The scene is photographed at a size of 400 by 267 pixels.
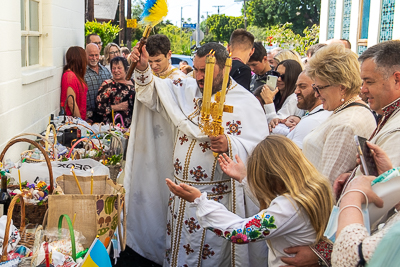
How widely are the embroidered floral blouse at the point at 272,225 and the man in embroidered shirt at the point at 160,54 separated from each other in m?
3.25

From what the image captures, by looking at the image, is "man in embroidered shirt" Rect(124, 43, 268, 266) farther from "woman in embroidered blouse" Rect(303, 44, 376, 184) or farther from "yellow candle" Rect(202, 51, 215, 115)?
"woman in embroidered blouse" Rect(303, 44, 376, 184)

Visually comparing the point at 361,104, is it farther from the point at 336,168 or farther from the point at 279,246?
the point at 279,246

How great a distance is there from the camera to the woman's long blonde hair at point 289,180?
218 centimetres

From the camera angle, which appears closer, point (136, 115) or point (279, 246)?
point (279, 246)

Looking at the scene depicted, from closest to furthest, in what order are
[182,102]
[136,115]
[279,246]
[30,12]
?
[279,246], [182,102], [136,115], [30,12]

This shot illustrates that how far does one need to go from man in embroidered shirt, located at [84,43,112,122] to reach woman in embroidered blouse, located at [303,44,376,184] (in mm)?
3944

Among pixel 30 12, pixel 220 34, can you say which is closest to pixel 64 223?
pixel 30 12

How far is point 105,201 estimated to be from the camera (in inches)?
105

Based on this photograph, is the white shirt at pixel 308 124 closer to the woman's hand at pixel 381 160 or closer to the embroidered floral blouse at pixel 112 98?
the woman's hand at pixel 381 160

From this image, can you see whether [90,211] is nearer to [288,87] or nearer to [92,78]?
[288,87]

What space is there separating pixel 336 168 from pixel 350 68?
634 mm

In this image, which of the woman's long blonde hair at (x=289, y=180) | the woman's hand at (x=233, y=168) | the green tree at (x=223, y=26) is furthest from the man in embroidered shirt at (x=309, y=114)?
the green tree at (x=223, y=26)

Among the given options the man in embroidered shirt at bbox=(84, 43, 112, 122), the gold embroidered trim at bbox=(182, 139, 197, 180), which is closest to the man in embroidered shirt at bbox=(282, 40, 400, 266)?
the gold embroidered trim at bbox=(182, 139, 197, 180)

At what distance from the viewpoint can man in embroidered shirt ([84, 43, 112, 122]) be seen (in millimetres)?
6273
